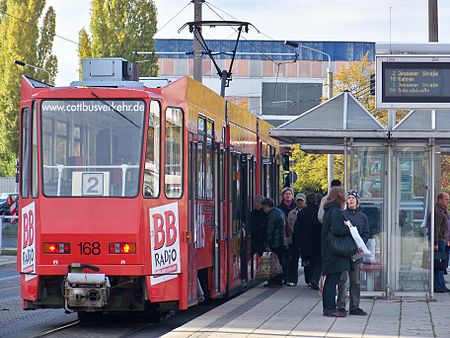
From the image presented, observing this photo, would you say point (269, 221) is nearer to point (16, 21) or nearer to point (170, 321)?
point (170, 321)

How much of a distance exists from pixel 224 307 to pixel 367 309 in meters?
1.96

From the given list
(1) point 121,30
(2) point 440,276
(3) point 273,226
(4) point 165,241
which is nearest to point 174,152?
(4) point 165,241

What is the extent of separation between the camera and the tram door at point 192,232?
15.1m

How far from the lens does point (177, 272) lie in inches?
580

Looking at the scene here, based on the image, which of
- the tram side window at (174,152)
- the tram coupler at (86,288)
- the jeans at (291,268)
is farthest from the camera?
the jeans at (291,268)

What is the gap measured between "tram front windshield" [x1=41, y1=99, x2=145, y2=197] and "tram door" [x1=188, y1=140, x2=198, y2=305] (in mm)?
1018

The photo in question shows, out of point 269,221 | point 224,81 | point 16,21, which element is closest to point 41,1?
point 16,21

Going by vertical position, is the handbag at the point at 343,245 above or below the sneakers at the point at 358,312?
above

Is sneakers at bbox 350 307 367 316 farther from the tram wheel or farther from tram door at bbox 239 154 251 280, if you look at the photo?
tram door at bbox 239 154 251 280

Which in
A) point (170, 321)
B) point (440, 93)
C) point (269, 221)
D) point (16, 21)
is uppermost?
point (16, 21)

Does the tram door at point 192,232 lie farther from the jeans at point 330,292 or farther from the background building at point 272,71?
the background building at point 272,71

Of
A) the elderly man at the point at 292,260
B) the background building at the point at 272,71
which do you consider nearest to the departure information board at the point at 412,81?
the elderly man at the point at 292,260

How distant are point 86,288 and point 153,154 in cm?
186

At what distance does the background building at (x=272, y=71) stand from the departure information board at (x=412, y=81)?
65.0 m
